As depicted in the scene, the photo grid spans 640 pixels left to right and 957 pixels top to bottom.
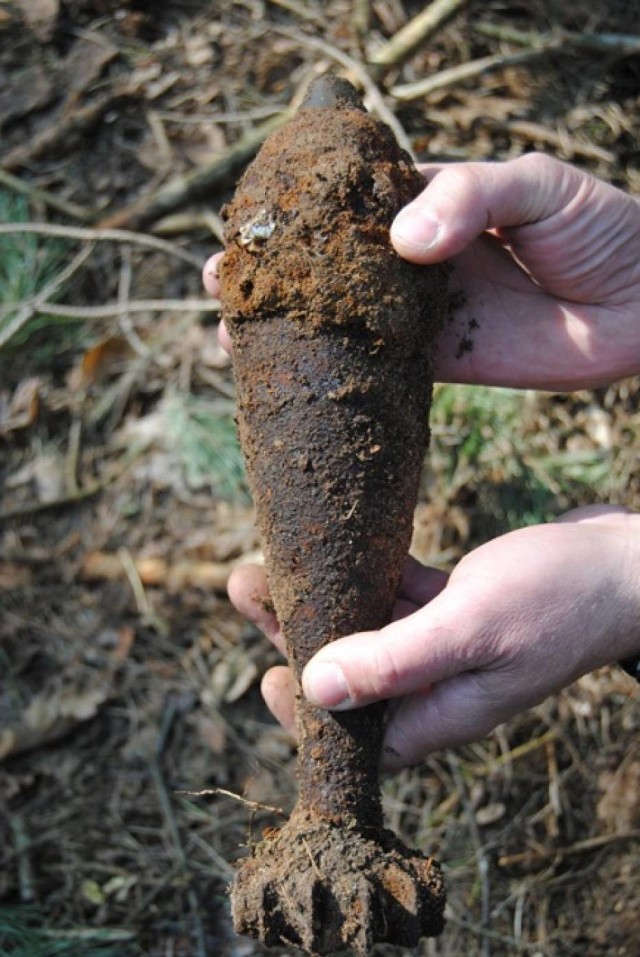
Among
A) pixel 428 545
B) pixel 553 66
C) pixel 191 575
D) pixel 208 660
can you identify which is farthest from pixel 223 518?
pixel 553 66

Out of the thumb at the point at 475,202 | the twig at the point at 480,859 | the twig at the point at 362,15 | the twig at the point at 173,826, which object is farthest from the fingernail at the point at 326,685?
the twig at the point at 362,15

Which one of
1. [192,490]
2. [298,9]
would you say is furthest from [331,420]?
[298,9]

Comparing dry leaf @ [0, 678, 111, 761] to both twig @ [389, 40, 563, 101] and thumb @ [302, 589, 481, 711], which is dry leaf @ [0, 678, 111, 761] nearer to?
thumb @ [302, 589, 481, 711]

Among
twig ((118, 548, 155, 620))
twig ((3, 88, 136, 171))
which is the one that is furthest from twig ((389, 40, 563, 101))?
twig ((118, 548, 155, 620))

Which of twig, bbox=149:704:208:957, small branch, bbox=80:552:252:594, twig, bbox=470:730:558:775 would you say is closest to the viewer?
twig, bbox=149:704:208:957

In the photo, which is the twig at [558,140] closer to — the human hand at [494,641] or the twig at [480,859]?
the human hand at [494,641]
